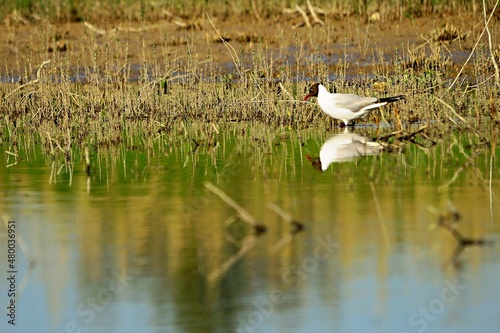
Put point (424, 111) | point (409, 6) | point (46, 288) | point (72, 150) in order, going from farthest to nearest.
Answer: point (409, 6), point (424, 111), point (72, 150), point (46, 288)

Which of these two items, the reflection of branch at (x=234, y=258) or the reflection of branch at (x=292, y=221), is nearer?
the reflection of branch at (x=234, y=258)

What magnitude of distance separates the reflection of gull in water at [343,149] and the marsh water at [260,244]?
5cm

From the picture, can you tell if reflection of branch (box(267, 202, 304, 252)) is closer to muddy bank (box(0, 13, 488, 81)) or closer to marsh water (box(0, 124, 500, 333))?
marsh water (box(0, 124, 500, 333))

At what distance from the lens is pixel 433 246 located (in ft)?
24.0

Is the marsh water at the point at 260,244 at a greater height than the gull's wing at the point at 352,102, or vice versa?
the gull's wing at the point at 352,102

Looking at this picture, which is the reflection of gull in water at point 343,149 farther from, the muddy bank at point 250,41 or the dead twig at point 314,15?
the dead twig at point 314,15

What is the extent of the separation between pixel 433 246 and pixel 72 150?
663cm

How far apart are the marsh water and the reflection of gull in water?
5 centimetres

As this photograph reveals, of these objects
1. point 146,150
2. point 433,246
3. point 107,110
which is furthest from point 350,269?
point 107,110

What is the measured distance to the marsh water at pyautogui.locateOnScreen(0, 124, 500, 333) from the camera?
6.12 m

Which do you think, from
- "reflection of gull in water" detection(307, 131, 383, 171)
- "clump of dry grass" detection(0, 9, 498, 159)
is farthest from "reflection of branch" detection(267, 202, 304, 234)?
"clump of dry grass" detection(0, 9, 498, 159)

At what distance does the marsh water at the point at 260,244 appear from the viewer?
6117mm

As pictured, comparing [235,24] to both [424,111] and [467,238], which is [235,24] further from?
[467,238]

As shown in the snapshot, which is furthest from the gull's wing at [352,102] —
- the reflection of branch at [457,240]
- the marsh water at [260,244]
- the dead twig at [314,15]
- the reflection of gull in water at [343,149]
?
the dead twig at [314,15]
